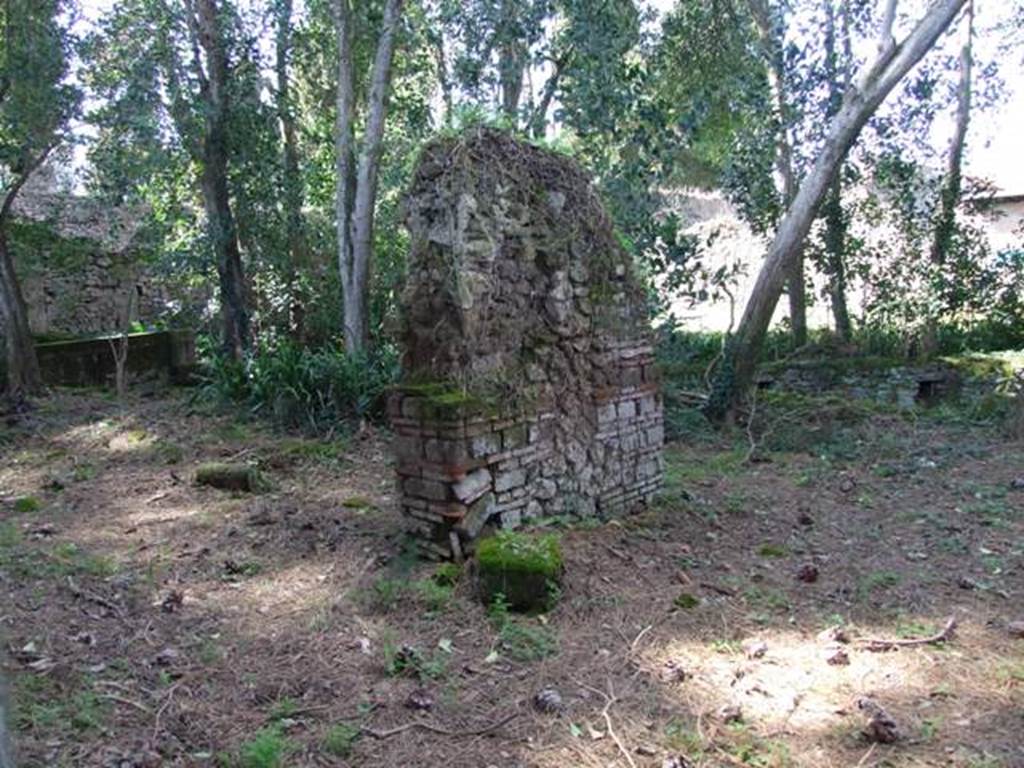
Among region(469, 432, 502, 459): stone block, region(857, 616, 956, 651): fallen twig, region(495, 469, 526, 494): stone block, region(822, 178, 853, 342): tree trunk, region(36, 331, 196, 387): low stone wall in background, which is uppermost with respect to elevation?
region(822, 178, 853, 342): tree trunk

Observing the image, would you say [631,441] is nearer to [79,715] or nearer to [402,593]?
[402,593]

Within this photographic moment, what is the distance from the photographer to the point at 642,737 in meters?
3.00

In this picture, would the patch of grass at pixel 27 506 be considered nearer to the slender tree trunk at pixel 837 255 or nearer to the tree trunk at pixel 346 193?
the tree trunk at pixel 346 193

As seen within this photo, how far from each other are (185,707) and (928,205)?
12696 mm

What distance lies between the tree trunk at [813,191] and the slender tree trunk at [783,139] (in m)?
0.47

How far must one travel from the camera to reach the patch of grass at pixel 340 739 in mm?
2836

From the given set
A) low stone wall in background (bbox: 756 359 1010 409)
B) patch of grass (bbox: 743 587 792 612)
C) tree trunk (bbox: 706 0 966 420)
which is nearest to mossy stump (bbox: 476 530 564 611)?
patch of grass (bbox: 743 587 792 612)

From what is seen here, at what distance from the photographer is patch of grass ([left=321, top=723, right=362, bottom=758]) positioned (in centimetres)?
284

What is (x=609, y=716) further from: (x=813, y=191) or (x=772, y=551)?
(x=813, y=191)

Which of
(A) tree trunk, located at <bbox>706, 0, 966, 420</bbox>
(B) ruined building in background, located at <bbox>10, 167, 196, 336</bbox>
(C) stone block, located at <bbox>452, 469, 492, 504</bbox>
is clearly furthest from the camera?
(B) ruined building in background, located at <bbox>10, 167, 196, 336</bbox>

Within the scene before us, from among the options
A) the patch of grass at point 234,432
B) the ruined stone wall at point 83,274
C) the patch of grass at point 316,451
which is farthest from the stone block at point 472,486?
the ruined stone wall at point 83,274

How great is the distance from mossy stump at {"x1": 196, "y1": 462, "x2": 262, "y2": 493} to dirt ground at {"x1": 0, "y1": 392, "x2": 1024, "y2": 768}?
133 millimetres

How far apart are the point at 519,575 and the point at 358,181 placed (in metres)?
6.98

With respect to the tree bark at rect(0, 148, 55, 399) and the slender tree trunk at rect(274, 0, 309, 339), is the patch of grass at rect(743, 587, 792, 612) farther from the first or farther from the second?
the tree bark at rect(0, 148, 55, 399)
